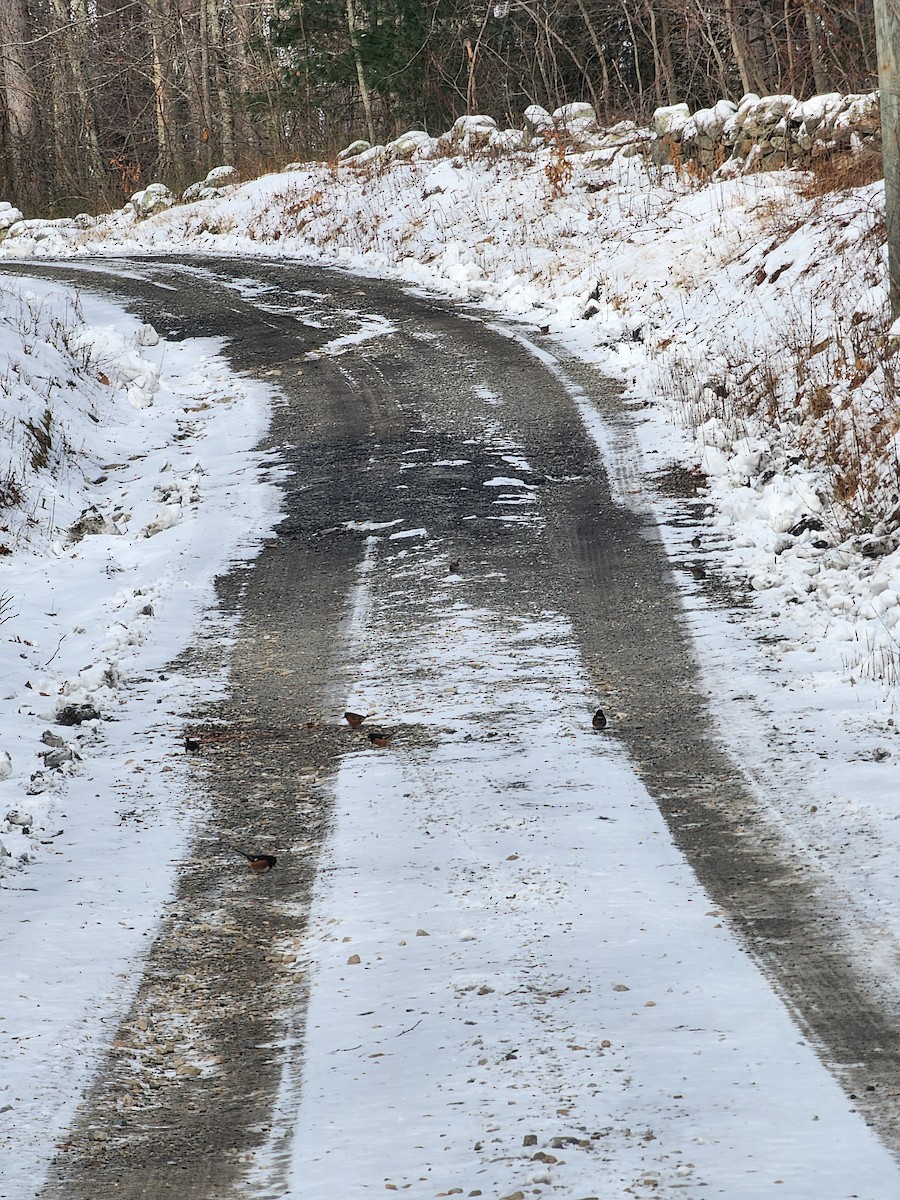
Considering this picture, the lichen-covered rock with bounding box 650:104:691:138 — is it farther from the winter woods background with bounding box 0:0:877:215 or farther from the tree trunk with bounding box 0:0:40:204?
the tree trunk with bounding box 0:0:40:204

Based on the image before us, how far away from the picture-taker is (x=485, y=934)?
391 cm

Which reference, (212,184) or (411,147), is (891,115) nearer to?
(411,147)

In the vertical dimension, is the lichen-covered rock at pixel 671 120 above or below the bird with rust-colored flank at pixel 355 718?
above

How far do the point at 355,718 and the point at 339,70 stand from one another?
79.4 feet

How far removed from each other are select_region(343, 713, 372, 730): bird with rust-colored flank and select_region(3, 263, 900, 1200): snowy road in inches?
4.1

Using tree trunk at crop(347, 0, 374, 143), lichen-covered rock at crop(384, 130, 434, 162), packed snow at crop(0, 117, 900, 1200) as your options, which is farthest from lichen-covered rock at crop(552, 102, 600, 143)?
tree trunk at crop(347, 0, 374, 143)

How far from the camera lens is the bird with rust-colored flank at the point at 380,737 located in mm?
5445

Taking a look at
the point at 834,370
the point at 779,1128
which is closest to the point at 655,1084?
the point at 779,1128

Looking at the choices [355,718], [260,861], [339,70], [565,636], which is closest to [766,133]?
[565,636]

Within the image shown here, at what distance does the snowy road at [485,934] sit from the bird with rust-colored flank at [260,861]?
0.25 feet

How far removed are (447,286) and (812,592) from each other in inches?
466

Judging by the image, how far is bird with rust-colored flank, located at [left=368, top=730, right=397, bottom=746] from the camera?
17.9 feet

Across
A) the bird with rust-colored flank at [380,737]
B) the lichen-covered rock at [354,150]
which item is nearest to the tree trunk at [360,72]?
the lichen-covered rock at [354,150]

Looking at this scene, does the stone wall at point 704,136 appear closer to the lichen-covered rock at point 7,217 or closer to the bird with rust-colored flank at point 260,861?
the lichen-covered rock at point 7,217
